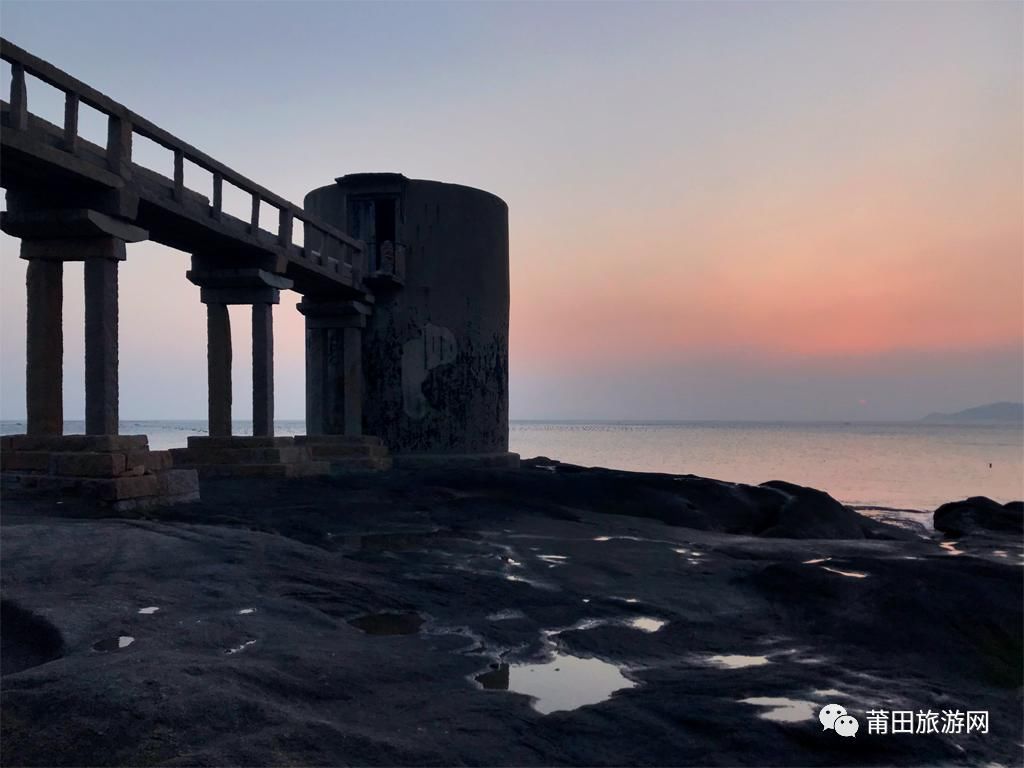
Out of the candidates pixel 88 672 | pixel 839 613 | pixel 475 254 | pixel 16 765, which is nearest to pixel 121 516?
pixel 88 672

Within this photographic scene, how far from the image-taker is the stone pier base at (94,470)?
880 centimetres

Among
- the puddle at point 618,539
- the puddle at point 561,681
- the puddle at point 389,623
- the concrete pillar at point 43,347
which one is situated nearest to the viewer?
the puddle at point 561,681

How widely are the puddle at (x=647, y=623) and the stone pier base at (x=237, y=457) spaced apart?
28.7 feet

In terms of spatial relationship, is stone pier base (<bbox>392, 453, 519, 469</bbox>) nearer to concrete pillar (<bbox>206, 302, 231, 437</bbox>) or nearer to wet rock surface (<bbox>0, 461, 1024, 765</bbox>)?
concrete pillar (<bbox>206, 302, 231, 437</bbox>)

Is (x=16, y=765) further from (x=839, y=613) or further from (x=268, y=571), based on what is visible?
(x=839, y=613)

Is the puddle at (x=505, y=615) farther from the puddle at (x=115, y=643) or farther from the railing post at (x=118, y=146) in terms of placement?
the railing post at (x=118, y=146)

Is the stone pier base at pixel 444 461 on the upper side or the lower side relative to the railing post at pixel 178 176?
lower

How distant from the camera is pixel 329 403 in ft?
58.6

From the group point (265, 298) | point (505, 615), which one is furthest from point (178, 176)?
point (505, 615)

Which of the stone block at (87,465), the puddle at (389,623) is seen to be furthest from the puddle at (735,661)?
the stone block at (87,465)

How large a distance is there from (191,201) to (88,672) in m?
8.66

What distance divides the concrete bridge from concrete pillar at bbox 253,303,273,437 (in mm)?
21

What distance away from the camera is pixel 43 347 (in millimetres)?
9758

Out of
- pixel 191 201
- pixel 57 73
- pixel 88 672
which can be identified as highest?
pixel 57 73
